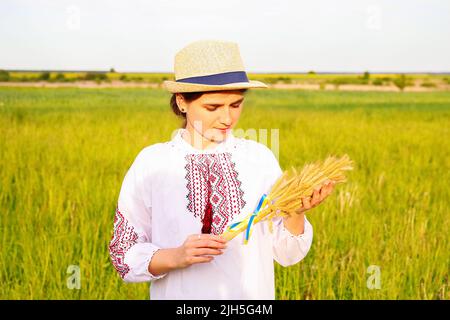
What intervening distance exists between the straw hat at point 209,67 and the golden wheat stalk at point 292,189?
21cm

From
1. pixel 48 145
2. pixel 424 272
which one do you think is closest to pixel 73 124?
pixel 48 145

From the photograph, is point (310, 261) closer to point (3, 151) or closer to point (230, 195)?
point (230, 195)

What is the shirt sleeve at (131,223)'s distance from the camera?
4.41ft

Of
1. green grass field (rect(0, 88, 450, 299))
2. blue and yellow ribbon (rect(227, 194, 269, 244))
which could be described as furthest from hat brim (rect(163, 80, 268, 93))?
green grass field (rect(0, 88, 450, 299))

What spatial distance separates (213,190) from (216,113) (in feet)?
0.54

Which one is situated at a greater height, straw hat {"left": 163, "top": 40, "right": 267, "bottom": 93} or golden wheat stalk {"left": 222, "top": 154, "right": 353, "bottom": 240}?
straw hat {"left": 163, "top": 40, "right": 267, "bottom": 93}

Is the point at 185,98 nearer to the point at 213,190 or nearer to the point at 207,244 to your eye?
the point at 213,190

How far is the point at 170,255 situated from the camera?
1254mm

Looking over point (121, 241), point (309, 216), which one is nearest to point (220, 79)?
point (121, 241)

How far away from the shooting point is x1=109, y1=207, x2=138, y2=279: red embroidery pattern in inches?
53.3

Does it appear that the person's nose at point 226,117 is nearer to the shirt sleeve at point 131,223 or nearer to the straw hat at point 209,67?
the straw hat at point 209,67

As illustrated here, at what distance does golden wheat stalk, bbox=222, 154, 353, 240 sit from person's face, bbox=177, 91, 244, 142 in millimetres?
158

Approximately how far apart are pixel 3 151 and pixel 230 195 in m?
3.75

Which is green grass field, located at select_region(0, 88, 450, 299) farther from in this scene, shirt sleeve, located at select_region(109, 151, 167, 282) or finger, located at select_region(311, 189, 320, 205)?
finger, located at select_region(311, 189, 320, 205)
